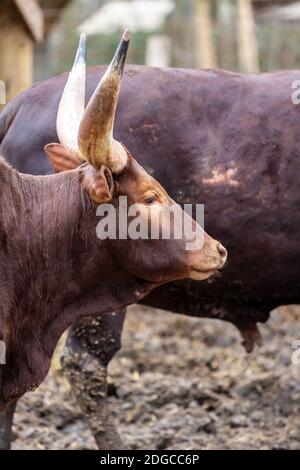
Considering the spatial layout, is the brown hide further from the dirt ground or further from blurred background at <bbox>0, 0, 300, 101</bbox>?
blurred background at <bbox>0, 0, 300, 101</bbox>

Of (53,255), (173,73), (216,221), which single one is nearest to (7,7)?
(173,73)

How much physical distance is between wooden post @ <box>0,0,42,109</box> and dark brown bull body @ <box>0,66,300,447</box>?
108 inches

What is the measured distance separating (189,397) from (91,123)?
3.50m

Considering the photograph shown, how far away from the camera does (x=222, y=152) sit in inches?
217

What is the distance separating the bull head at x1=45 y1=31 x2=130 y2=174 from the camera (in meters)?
3.96

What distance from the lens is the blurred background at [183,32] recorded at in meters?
12.0

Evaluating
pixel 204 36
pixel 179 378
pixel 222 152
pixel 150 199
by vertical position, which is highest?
pixel 204 36

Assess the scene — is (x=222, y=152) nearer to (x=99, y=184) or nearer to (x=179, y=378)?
(x=99, y=184)

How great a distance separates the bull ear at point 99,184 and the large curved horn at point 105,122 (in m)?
0.04

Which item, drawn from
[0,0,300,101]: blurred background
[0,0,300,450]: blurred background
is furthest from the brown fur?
[0,0,300,101]: blurred background

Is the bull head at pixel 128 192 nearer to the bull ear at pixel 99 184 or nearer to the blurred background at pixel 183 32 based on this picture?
the bull ear at pixel 99 184

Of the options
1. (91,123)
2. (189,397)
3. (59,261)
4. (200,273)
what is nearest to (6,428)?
(189,397)

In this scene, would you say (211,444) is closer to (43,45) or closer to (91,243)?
(91,243)

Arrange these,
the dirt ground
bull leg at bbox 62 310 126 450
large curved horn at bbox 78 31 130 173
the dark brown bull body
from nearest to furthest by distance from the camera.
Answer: large curved horn at bbox 78 31 130 173
the dark brown bull body
bull leg at bbox 62 310 126 450
the dirt ground
